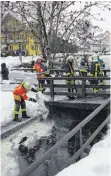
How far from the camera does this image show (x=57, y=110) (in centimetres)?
1245

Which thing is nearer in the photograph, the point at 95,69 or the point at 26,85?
the point at 26,85

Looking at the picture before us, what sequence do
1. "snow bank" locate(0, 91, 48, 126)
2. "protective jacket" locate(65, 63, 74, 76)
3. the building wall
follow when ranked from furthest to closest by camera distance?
the building wall < "protective jacket" locate(65, 63, 74, 76) < "snow bank" locate(0, 91, 48, 126)

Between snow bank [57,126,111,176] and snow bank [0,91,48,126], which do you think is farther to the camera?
snow bank [0,91,48,126]

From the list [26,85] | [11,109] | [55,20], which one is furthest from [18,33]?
[26,85]

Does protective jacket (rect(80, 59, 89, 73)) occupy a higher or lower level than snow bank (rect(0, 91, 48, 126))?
higher

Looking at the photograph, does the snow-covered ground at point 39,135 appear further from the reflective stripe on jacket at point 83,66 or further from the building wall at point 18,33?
the building wall at point 18,33

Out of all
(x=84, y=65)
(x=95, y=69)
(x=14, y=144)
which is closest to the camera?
(x=14, y=144)

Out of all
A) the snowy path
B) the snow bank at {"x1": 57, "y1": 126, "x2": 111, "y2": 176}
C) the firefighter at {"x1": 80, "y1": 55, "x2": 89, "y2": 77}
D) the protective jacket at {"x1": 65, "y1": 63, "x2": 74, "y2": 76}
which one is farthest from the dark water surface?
the firefighter at {"x1": 80, "y1": 55, "x2": 89, "y2": 77}

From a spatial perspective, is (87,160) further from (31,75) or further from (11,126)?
(31,75)

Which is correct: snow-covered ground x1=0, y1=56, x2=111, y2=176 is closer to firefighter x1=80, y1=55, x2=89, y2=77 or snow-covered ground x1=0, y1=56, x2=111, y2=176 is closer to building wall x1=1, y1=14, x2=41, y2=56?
firefighter x1=80, y1=55, x2=89, y2=77

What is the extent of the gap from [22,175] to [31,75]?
16988 mm

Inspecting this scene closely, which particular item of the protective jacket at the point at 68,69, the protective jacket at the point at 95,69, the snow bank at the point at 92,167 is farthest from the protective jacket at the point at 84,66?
the snow bank at the point at 92,167

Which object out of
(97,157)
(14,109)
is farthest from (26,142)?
(97,157)

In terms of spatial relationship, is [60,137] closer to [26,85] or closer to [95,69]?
[26,85]
